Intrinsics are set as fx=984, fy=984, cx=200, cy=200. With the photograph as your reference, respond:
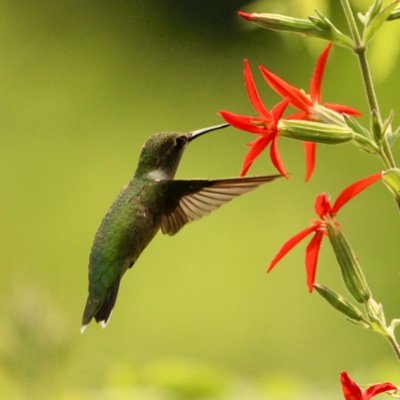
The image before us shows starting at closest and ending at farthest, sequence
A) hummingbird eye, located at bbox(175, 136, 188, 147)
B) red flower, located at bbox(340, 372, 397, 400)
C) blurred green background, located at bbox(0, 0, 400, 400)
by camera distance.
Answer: red flower, located at bbox(340, 372, 397, 400), hummingbird eye, located at bbox(175, 136, 188, 147), blurred green background, located at bbox(0, 0, 400, 400)

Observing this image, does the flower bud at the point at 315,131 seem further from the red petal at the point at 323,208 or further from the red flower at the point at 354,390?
the red flower at the point at 354,390

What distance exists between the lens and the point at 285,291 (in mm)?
4660

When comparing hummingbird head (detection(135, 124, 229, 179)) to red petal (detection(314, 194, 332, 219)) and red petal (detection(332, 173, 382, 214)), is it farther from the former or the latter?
red petal (detection(332, 173, 382, 214))

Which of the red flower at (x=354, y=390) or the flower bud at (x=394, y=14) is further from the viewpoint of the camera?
the flower bud at (x=394, y=14)

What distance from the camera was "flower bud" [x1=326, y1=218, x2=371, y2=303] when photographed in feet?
5.37

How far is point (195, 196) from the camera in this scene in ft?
6.56

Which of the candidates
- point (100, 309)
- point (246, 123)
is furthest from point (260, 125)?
point (100, 309)

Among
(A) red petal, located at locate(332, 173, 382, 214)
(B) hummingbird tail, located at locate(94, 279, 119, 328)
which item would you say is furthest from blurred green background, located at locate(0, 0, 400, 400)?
(A) red petal, located at locate(332, 173, 382, 214)

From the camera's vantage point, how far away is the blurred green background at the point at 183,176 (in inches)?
174

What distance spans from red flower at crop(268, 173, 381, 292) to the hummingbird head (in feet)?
1.40

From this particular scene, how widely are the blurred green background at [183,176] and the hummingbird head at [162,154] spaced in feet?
6.09

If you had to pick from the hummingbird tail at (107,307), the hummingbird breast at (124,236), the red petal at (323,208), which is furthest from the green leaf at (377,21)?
the hummingbird tail at (107,307)

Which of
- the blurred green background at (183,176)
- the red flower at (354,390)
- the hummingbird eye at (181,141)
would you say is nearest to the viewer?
the red flower at (354,390)

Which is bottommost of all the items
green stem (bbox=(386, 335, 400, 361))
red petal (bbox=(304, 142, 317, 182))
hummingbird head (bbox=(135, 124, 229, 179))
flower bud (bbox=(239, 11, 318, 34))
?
green stem (bbox=(386, 335, 400, 361))
